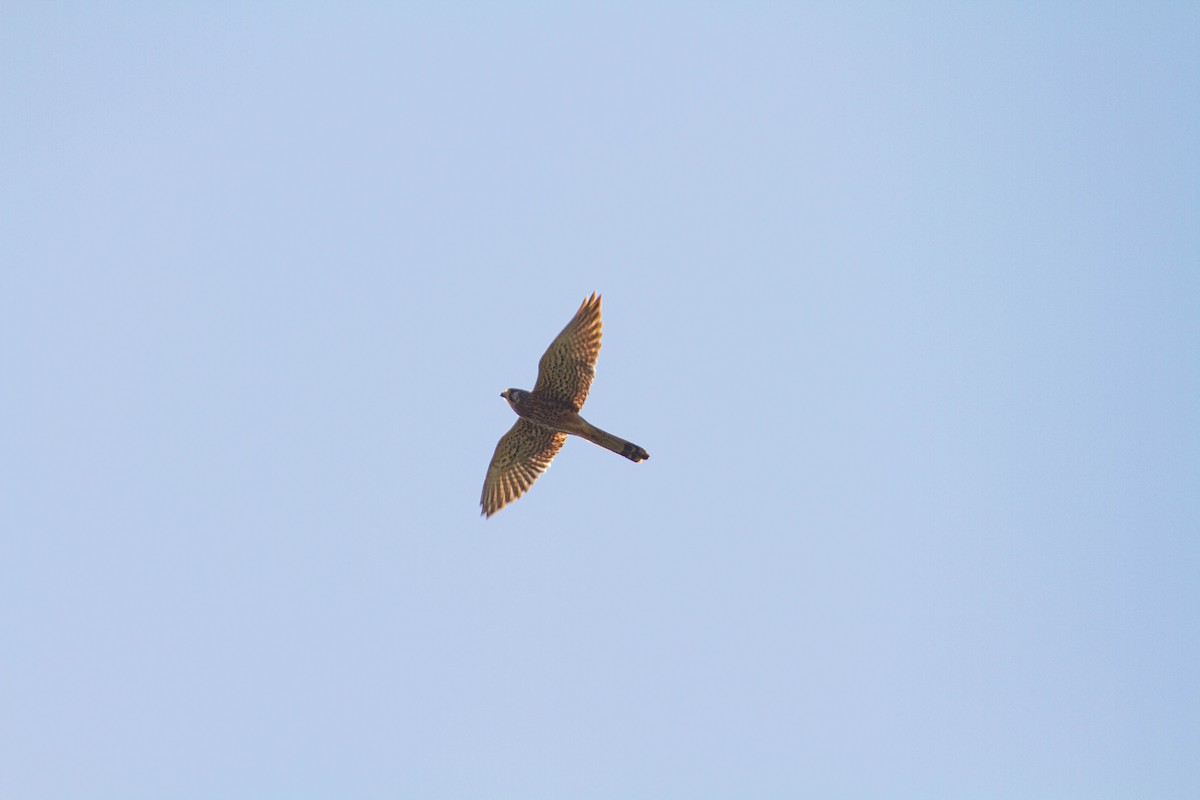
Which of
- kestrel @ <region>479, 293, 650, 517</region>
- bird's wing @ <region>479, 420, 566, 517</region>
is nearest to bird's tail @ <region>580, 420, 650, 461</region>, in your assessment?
kestrel @ <region>479, 293, 650, 517</region>

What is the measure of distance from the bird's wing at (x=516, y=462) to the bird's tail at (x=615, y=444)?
103 centimetres

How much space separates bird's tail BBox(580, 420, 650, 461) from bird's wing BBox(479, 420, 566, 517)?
1.03 m

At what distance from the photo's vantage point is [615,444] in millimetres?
17938

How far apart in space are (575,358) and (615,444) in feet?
4.47

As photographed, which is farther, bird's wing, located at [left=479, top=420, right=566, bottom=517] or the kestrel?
bird's wing, located at [left=479, top=420, right=566, bottom=517]

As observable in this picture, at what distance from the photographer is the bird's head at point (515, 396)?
60.2 ft

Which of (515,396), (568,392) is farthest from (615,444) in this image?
Result: (515,396)

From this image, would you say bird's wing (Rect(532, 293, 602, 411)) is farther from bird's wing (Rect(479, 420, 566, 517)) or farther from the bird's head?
bird's wing (Rect(479, 420, 566, 517))

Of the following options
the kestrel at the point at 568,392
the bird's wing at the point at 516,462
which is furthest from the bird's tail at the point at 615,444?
the bird's wing at the point at 516,462

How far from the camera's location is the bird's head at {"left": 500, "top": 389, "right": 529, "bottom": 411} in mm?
18344

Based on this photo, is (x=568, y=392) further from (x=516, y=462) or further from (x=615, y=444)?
(x=516, y=462)

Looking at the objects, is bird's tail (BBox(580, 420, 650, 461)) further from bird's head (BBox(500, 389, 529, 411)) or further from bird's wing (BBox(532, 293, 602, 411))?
bird's head (BBox(500, 389, 529, 411))

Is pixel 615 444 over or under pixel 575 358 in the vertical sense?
under

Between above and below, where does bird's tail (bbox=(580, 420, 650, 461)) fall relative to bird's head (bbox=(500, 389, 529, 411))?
below
